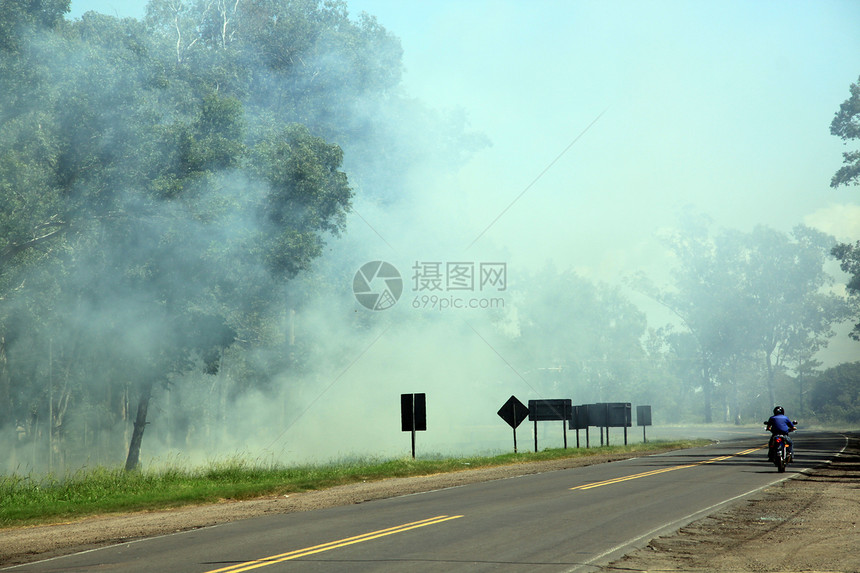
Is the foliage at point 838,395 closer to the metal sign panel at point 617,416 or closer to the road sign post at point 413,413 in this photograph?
the metal sign panel at point 617,416

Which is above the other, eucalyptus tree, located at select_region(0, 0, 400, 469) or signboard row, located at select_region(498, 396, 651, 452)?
eucalyptus tree, located at select_region(0, 0, 400, 469)

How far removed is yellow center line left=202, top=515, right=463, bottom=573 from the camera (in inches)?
322

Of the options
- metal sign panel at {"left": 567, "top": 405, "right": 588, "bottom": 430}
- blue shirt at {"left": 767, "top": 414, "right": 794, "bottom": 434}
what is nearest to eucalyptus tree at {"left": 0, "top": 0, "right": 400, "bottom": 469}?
metal sign panel at {"left": 567, "top": 405, "right": 588, "bottom": 430}

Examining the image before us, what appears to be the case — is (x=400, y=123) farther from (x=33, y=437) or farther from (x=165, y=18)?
(x=33, y=437)

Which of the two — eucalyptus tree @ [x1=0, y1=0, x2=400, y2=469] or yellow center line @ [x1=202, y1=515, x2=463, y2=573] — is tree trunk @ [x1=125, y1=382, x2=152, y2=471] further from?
yellow center line @ [x1=202, y1=515, x2=463, y2=573]

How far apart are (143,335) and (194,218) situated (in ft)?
20.2

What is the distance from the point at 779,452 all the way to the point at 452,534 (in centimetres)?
1404

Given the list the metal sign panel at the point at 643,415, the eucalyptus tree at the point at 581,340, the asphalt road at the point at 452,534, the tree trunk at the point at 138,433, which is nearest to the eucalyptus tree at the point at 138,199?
the tree trunk at the point at 138,433

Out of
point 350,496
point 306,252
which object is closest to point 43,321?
point 306,252

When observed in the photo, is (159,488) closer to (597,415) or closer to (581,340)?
(597,415)

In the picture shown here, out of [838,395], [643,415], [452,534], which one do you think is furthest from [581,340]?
[452,534]

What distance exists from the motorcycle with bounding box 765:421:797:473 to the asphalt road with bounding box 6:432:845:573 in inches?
160

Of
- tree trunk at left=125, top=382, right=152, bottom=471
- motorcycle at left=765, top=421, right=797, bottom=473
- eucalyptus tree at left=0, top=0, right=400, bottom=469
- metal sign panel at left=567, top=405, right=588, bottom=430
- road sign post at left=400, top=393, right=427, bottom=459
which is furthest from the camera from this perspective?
metal sign panel at left=567, top=405, right=588, bottom=430

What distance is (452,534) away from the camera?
10203 millimetres
